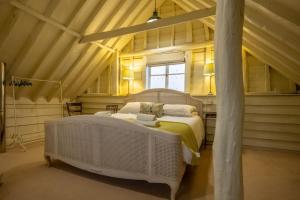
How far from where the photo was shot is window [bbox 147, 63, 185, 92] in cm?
504

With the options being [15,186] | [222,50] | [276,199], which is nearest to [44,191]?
[15,186]

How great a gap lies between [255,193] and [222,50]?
Answer: 5.82 feet

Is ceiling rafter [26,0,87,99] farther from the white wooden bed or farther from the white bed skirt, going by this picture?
the white bed skirt

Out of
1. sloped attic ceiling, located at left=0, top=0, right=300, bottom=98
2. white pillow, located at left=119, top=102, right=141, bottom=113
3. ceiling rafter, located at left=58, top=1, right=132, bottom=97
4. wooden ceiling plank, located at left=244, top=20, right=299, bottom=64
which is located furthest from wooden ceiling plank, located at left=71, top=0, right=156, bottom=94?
wooden ceiling plank, located at left=244, top=20, right=299, bottom=64

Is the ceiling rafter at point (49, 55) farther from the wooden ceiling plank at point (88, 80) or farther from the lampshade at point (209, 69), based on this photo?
the lampshade at point (209, 69)

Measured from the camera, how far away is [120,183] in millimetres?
2398

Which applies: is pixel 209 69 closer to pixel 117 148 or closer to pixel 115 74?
pixel 115 74

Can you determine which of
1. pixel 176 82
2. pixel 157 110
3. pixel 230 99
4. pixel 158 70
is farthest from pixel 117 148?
pixel 158 70

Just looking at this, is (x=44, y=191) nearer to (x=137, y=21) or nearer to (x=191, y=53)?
(x=191, y=53)

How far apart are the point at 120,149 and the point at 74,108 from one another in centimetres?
417

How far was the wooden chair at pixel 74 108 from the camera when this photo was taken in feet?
18.3

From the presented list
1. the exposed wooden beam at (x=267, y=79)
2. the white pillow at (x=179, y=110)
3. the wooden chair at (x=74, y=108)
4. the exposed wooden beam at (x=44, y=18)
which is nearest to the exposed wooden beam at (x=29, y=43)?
the exposed wooden beam at (x=44, y=18)

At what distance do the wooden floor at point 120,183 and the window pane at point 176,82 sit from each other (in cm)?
229

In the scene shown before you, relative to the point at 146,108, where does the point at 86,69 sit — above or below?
above
